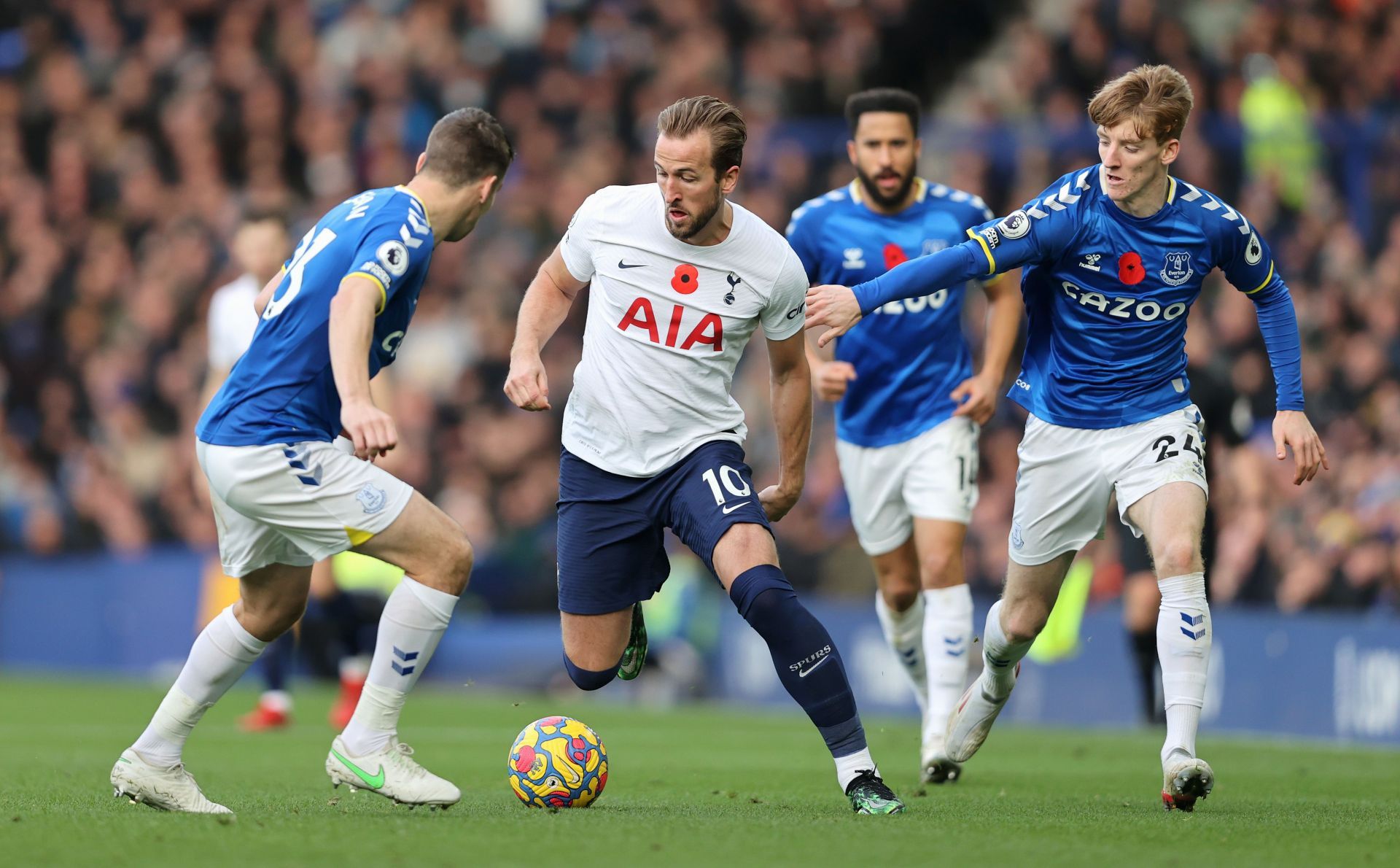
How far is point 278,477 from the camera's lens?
20.0 feet

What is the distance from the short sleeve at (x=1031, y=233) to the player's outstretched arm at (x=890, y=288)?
0.19 feet

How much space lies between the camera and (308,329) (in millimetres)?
6184

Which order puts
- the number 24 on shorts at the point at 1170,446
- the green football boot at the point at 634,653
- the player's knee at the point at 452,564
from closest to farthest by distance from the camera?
the player's knee at the point at 452,564 < the number 24 on shorts at the point at 1170,446 < the green football boot at the point at 634,653

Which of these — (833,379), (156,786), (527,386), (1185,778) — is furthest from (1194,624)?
(156,786)

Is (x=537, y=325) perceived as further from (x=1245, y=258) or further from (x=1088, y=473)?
(x=1245, y=258)

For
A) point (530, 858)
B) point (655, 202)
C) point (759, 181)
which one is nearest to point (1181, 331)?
point (655, 202)

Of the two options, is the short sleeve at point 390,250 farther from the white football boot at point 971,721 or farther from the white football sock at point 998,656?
the white football boot at point 971,721

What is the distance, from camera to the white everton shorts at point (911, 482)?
28.0 ft

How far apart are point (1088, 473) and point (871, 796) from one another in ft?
5.46

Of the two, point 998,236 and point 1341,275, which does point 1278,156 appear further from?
point 998,236

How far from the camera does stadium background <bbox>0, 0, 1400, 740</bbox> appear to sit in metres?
13.0

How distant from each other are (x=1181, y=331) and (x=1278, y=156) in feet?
28.4

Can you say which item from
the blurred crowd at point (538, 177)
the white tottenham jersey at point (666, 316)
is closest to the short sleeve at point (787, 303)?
the white tottenham jersey at point (666, 316)

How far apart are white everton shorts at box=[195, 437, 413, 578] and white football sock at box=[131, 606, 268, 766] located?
20.4 inches
